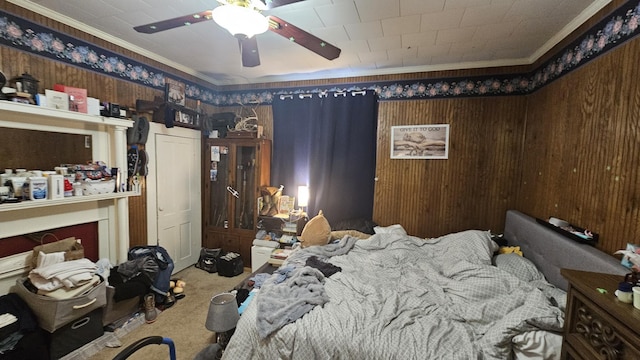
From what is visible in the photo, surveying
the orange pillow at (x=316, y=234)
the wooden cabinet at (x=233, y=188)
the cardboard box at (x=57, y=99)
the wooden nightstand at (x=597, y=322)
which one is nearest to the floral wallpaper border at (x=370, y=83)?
the cardboard box at (x=57, y=99)

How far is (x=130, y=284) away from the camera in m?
2.36

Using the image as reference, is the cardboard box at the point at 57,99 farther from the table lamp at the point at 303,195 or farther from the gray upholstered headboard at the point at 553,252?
the gray upholstered headboard at the point at 553,252


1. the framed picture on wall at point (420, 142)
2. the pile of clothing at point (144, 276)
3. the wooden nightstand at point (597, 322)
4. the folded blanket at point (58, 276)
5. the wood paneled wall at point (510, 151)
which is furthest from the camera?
the framed picture on wall at point (420, 142)

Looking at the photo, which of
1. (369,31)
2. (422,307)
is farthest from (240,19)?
(422,307)

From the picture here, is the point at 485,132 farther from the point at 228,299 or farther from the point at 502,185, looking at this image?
the point at 228,299

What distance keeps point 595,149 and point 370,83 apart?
227 cm

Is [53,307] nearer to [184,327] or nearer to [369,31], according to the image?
[184,327]

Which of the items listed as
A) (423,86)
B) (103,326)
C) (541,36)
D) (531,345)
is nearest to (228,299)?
(103,326)

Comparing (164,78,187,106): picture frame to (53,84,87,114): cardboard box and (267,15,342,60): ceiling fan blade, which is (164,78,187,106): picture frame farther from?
(267,15,342,60): ceiling fan blade

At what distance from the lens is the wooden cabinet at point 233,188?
11.9ft

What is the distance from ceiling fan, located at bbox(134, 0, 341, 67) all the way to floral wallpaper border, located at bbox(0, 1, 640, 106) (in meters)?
1.25

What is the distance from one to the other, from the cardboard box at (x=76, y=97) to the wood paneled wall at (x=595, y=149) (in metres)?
3.92

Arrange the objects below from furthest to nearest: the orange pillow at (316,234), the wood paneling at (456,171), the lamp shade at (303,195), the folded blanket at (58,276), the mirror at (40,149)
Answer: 1. the lamp shade at (303,195)
2. the wood paneling at (456,171)
3. the orange pillow at (316,234)
4. the mirror at (40,149)
5. the folded blanket at (58,276)

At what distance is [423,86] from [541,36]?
1.11 m
